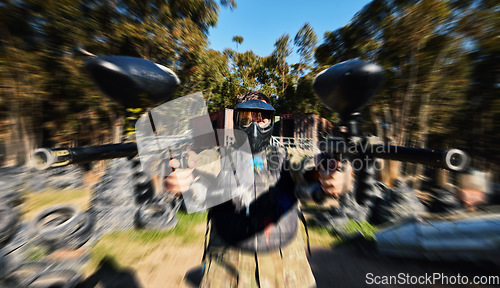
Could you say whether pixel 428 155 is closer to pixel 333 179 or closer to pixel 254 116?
pixel 333 179

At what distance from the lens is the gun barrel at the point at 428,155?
0.87 metres

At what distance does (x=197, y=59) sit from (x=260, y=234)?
26.7 ft

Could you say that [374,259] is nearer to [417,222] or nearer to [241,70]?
[417,222]

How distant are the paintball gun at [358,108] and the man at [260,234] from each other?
50 centimetres

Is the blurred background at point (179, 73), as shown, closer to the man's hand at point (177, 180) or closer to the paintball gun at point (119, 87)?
the man's hand at point (177, 180)

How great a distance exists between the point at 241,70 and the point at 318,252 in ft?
74.6

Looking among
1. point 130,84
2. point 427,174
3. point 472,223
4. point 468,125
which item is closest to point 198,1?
point 130,84

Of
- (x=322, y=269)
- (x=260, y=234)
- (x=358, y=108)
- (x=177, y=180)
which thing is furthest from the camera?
(x=322, y=269)

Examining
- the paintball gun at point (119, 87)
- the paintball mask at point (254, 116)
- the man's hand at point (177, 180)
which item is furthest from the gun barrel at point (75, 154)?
the paintball mask at point (254, 116)

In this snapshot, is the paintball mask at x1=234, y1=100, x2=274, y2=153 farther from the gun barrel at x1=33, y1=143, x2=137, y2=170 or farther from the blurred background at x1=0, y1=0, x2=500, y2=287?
the blurred background at x1=0, y1=0, x2=500, y2=287

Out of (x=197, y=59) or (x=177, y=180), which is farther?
(x=197, y=59)

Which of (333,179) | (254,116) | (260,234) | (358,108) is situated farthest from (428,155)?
Answer: (254,116)

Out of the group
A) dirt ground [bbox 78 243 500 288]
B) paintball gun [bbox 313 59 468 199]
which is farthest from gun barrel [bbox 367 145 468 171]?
dirt ground [bbox 78 243 500 288]

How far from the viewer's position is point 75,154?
0.95 meters
